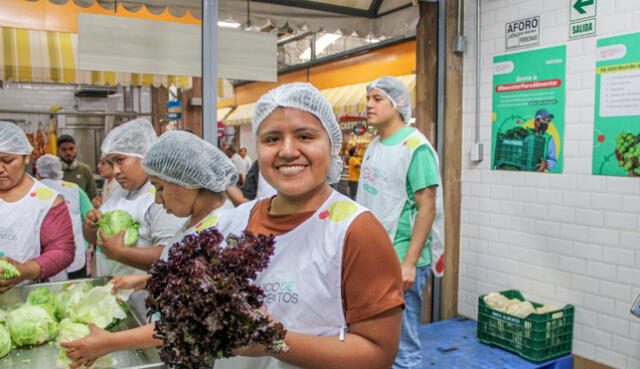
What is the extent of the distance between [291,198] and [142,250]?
105 centimetres

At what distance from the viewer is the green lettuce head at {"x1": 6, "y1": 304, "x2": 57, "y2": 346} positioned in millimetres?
2047

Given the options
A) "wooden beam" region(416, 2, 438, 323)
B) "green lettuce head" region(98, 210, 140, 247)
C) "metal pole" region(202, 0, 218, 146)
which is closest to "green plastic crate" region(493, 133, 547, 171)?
"wooden beam" region(416, 2, 438, 323)

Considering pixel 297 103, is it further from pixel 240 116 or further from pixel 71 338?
pixel 240 116

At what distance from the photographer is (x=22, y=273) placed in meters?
2.45

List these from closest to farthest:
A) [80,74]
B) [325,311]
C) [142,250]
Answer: [325,311], [142,250], [80,74]

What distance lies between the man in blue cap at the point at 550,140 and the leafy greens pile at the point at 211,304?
11.0 ft

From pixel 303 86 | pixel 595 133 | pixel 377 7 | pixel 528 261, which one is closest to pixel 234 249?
pixel 303 86

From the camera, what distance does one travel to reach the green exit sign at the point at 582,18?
358 cm

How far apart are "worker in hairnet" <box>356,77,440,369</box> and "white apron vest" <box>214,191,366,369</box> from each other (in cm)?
172

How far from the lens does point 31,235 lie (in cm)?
265

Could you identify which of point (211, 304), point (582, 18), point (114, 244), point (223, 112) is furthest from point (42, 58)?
point (223, 112)

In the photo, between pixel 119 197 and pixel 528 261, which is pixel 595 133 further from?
pixel 119 197

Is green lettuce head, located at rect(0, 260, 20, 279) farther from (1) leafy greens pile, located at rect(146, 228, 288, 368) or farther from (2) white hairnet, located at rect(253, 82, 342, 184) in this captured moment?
(1) leafy greens pile, located at rect(146, 228, 288, 368)

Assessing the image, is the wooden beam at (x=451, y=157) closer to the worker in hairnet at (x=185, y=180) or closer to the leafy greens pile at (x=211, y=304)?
the worker in hairnet at (x=185, y=180)
